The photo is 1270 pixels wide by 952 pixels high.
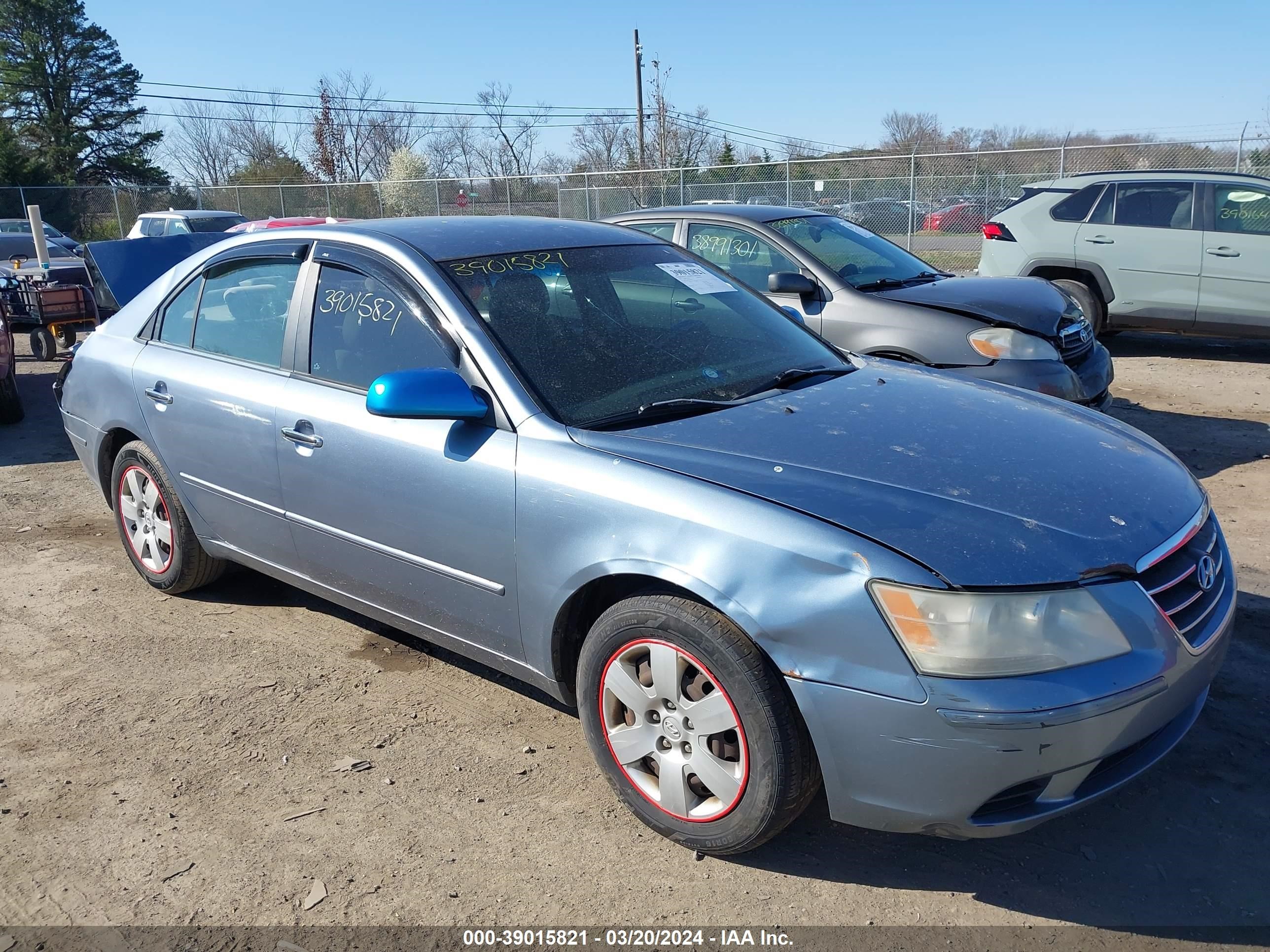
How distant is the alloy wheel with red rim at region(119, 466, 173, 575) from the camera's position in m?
4.68

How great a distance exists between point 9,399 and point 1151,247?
10633mm

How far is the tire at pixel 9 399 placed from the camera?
859 centimetres

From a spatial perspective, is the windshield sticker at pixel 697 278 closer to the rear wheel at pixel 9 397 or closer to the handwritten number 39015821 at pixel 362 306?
the handwritten number 39015821 at pixel 362 306

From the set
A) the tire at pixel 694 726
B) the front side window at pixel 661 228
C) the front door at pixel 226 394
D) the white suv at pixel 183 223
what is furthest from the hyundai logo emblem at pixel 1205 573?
the white suv at pixel 183 223

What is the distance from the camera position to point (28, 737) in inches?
143

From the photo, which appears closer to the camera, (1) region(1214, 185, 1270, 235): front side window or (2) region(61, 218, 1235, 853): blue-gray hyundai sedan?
(2) region(61, 218, 1235, 853): blue-gray hyundai sedan

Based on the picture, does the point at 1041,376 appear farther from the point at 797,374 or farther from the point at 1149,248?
the point at 1149,248

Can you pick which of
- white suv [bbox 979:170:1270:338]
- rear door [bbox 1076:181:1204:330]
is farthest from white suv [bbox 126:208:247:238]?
rear door [bbox 1076:181:1204:330]

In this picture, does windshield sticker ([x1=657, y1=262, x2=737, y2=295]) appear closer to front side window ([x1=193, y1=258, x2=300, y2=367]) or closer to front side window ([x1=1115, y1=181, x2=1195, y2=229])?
front side window ([x1=193, y1=258, x2=300, y2=367])

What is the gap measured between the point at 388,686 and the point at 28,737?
4.14ft

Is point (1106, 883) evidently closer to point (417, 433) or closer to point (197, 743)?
point (417, 433)

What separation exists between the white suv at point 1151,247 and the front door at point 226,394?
28.3ft

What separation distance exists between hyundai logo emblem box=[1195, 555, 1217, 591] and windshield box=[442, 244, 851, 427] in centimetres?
144

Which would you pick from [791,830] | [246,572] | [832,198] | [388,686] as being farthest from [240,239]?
[832,198]
